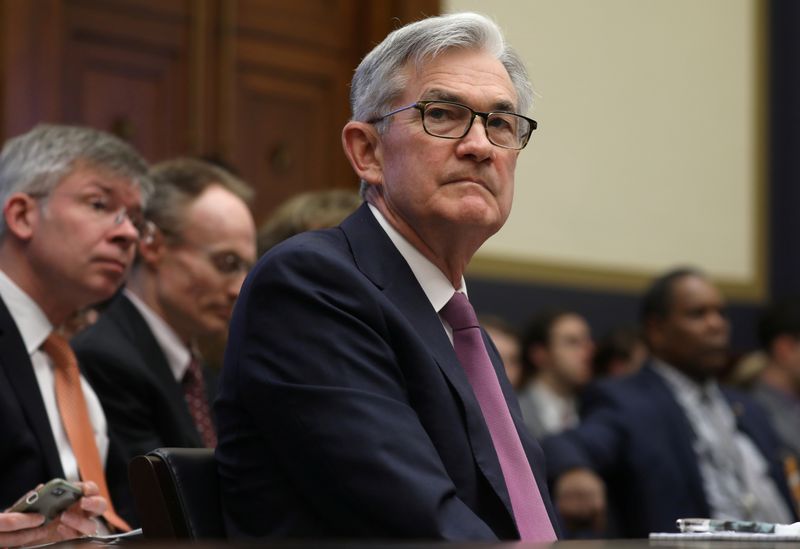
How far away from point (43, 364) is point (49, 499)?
623 mm

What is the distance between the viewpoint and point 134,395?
3.14 metres

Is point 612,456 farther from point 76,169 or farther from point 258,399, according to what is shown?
point 258,399

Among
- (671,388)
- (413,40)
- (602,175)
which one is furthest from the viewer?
(602,175)

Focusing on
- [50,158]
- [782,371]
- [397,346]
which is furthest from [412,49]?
[782,371]

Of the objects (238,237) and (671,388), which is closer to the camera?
(238,237)

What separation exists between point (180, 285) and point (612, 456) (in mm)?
2313

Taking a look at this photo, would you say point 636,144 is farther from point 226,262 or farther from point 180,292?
point 180,292

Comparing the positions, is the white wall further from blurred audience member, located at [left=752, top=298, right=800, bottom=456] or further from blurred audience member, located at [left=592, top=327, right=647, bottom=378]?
blurred audience member, located at [left=752, top=298, right=800, bottom=456]

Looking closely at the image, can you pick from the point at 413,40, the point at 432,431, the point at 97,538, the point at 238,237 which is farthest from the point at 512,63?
the point at 238,237

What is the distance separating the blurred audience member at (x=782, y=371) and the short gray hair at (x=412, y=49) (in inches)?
164

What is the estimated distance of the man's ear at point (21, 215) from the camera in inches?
118

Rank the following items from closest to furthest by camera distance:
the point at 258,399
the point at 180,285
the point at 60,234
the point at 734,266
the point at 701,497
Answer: the point at 258,399
the point at 60,234
the point at 180,285
the point at 701,497
the point at 734,266

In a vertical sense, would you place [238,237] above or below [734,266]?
above

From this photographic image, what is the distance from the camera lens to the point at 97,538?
1981mm
